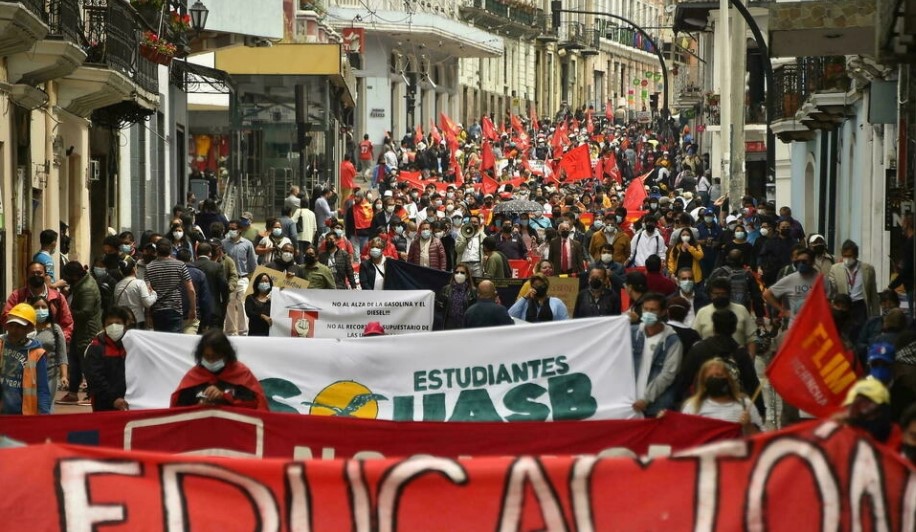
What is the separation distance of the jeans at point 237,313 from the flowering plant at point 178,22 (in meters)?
10.9

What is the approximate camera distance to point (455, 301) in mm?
19500

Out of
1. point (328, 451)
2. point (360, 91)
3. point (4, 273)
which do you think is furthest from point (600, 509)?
point (360, 91)

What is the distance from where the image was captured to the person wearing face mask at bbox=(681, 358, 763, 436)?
1122cm

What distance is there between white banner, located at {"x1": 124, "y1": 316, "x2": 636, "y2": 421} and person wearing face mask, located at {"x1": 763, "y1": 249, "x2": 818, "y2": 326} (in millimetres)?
4610

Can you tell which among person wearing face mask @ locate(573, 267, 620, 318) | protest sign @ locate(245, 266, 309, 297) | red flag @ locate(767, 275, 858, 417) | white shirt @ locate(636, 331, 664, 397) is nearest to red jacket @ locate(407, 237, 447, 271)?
protest sign @ locate(245, 266, 309, 297)

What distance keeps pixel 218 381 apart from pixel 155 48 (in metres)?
18.0

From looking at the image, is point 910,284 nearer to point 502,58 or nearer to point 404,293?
point 404,293

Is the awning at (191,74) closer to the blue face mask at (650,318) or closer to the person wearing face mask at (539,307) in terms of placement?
the person wearing face mask at (539,307)

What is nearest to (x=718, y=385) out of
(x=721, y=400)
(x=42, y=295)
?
(x=721, y=400)

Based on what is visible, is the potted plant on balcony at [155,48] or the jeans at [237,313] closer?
the jeans at [237,313]

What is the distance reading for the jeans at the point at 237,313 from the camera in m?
21.0

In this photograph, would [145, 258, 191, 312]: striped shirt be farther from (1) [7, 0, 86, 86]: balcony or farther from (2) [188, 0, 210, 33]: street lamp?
(2) [188, 0, 210, 33]: street lamp

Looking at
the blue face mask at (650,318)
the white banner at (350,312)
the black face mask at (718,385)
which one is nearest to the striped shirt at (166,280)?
the white banner at (350,312)

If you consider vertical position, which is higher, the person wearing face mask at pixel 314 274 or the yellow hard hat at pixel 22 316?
the yellow hard hat at pixel 22 316
